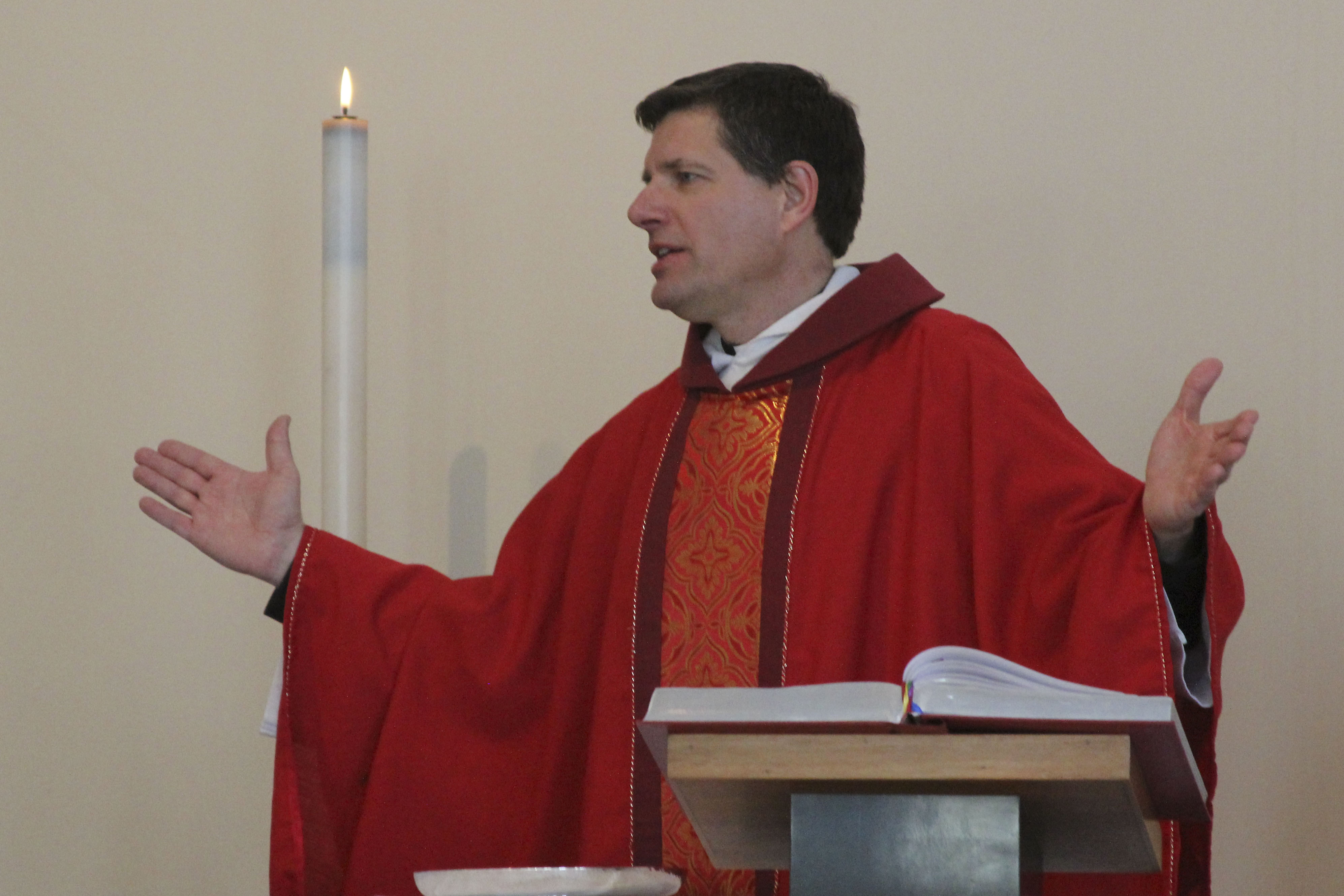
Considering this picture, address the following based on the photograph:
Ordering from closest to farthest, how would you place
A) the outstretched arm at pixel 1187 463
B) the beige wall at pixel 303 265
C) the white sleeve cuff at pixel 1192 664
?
1. the outstretched arm at pixel 1187 463
2. the white sleeve cuff at pixel 1192 664
3. the beige wall at pixel 303 265

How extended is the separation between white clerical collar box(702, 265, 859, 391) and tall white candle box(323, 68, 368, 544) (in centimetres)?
63

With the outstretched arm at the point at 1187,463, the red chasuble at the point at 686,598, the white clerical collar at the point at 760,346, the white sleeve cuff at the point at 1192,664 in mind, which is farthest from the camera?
the white clerical collar at the point at 760,346

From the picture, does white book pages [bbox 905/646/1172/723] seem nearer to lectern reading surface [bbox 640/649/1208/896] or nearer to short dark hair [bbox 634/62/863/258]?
lectern reading surface [bbox 640/649/1208/896]

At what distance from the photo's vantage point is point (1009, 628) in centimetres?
268

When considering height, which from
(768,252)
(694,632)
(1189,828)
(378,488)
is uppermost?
(768,252)

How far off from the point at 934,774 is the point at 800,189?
1.84m

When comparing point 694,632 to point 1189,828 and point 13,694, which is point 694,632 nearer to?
point 1189,828

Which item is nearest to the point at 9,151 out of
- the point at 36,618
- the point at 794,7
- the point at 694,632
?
the point at 36,618

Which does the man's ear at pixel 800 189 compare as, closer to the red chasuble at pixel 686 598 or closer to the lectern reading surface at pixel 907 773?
the red chasuble at pixel 686 598

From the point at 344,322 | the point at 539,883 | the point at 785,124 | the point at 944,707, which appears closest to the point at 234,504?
the point at 344,322

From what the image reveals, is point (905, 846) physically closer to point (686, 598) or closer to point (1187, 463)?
point (1187, 463)

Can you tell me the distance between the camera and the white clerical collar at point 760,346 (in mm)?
3125

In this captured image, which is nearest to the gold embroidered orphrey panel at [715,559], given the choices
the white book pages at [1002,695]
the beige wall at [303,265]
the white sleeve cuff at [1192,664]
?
the white sleeve cuff at [1192,664]

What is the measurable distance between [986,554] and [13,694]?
7.82ft
